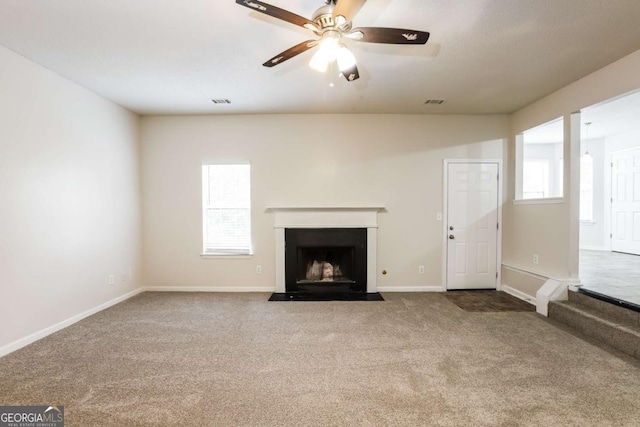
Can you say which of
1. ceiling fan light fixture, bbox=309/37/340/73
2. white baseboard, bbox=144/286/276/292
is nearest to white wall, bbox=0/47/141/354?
white baseboard, bbox=144/286/276/292

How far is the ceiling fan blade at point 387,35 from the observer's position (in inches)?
68.3

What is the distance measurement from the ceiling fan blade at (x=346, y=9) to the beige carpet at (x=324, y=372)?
2.41 metres

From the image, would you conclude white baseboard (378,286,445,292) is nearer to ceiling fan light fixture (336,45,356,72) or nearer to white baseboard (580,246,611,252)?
ceiling fan light fixture (336,45,356,72)

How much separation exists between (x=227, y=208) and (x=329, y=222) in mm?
1615

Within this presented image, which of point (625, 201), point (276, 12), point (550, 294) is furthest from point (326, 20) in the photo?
point (625, 201)

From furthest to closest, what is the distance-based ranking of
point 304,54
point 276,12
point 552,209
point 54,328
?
point 552,209
point 54,328
point 304,54
point 276,12

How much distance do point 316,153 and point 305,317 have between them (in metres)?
2.39

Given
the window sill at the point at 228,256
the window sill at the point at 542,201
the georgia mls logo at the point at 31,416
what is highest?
the window sill at the point at 542,201

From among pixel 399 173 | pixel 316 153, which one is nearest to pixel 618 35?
pixel 399 173

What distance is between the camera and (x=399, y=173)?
4.40m

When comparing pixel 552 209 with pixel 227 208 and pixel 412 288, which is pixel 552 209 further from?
pixel 227 208

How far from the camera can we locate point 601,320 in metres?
2.75

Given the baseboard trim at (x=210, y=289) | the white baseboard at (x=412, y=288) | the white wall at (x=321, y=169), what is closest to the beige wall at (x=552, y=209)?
the white wall at (x=321, y=169)

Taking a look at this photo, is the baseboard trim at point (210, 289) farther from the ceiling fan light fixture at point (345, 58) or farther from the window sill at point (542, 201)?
the window sill at point (542, 201)
